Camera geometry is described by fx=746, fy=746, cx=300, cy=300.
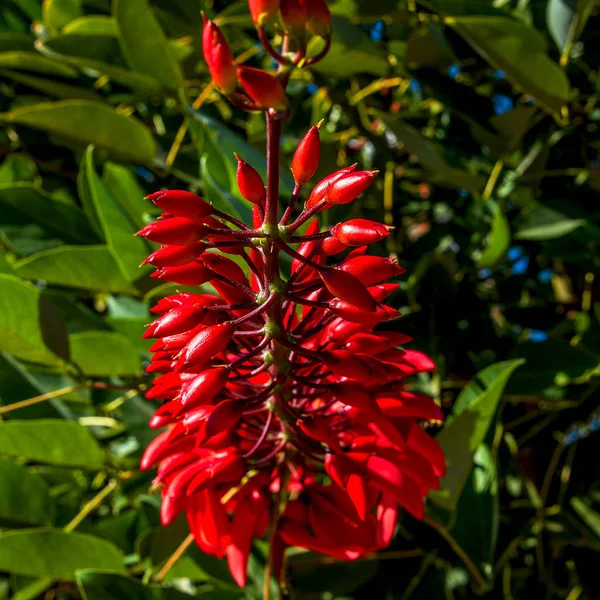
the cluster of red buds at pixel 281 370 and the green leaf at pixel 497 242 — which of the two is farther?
the green leaf at pixel 497 242

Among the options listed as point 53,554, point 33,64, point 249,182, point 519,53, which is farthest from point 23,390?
point 519,53

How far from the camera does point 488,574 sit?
2.90ft

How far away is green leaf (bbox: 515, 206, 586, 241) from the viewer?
1.08m

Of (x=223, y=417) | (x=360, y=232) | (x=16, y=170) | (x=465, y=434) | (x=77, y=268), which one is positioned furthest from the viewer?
(x=16, y=170)

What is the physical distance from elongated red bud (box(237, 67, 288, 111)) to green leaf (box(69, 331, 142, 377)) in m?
0.55

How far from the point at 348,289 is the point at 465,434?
0.38m

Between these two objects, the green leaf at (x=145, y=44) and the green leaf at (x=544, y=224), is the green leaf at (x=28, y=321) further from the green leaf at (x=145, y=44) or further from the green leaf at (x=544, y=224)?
the green leaf at (x=544, y=224)

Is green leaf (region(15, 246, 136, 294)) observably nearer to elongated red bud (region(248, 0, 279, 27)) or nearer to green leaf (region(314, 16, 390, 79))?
green leaf (region(314, 16, 390, 79))

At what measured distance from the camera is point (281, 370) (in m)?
0.62

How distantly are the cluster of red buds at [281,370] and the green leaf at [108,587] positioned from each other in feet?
0.47

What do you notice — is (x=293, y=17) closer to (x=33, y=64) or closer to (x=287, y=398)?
(x=287, y=398)

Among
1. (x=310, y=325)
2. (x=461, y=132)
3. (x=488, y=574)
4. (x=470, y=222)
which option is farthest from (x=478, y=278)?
(x=310, y=325)

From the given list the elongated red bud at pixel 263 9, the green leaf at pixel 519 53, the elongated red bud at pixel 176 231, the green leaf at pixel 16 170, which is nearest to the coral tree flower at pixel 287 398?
the elongated red bud at pixel 176 231

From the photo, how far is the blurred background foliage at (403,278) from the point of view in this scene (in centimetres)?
92
